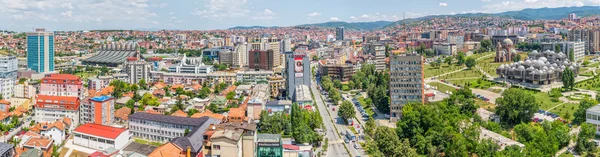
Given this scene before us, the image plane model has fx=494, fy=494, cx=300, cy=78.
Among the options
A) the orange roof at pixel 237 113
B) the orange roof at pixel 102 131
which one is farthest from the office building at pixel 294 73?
the orange roof at pixel 102 131

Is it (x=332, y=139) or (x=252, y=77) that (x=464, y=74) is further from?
(x=332, y=139)

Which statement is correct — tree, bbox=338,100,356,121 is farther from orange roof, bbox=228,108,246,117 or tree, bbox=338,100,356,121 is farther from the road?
orange roof, bbox=228,108,246,117

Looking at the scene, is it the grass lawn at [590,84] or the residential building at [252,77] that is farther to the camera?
the residential building at [252,77]

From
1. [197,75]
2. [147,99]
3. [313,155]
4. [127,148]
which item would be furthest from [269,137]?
[197,75]

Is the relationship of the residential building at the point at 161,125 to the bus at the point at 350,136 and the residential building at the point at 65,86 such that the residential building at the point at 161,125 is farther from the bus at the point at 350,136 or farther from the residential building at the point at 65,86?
the residential building at the point at 65,86

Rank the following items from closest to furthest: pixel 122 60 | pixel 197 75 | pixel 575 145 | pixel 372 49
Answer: pixel 575 145
pixel 197 75
pixel 122 60
pixel 372 49

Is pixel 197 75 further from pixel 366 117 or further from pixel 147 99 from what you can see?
pixel 366 117
